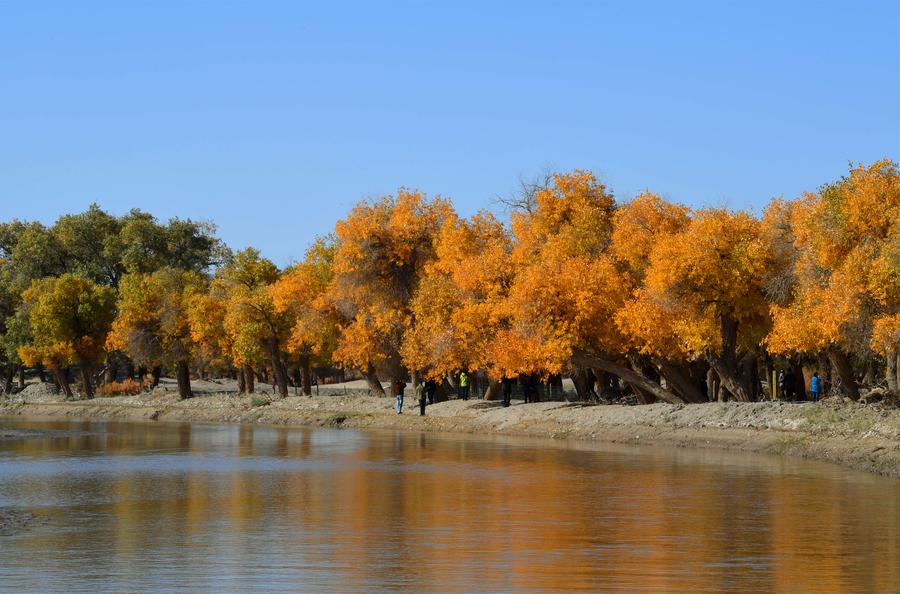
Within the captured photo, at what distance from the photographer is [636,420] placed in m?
46.0

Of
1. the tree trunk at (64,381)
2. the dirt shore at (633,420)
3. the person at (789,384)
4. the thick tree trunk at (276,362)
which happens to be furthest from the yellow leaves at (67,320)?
the person at (789,384)

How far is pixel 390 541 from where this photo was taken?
21188mm

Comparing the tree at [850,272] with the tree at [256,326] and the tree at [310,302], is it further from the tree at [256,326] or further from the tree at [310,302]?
the tree at [256,326]

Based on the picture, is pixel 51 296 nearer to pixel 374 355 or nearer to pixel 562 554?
pixel 374 355

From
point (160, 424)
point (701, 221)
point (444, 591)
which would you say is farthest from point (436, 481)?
point (160, 424)

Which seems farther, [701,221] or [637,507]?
[701,221]

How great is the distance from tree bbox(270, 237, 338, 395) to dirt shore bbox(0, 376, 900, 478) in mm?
3337

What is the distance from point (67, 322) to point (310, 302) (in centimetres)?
2669

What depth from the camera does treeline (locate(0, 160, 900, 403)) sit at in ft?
129

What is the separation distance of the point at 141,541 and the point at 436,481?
11276 mm

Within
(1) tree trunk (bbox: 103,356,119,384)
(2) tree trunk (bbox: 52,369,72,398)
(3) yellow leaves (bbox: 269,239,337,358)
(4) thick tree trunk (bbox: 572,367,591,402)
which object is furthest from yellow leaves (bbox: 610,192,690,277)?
(1) tree trunk (bbox: 103,356,119,384)

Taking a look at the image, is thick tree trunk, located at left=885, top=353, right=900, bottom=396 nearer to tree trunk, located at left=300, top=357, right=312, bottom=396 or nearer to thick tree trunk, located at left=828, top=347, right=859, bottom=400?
thick tree trunk, located at left=828, top=347, right=859, bottom=400

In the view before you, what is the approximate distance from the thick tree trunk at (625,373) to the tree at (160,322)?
3584 centimetres

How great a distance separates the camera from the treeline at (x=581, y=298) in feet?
129
